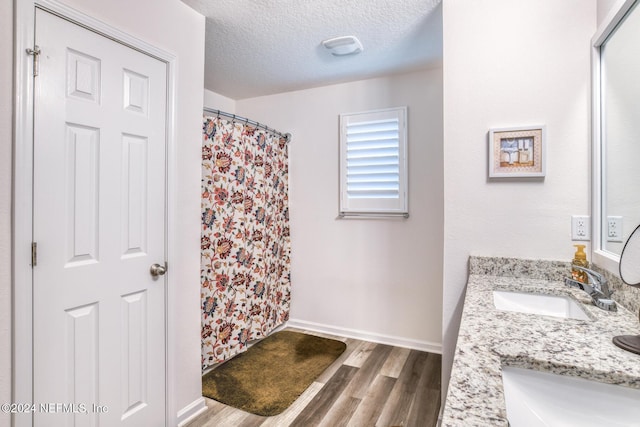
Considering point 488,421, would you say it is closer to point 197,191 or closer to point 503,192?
point 503,192

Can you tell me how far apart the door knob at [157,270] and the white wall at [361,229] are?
1766 mm

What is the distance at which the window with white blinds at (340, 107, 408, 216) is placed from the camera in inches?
115

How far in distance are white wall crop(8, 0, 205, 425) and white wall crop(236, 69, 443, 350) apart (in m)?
1.48

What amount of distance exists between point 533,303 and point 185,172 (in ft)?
6.29

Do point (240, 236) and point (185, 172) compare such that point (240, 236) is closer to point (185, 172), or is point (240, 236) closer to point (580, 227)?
point (185, 172)

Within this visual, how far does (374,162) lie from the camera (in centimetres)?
301

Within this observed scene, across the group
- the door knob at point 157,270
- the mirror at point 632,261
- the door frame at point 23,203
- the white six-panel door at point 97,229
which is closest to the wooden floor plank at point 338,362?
the white six-panel door at point 97,229

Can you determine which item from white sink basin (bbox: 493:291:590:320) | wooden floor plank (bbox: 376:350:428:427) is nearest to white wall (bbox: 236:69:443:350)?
wooden floor plank (bbox: 376:350:428:427)

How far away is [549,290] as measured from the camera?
1456 millimetres

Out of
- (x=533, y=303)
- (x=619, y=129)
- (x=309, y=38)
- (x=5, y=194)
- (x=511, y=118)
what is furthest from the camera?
(x=309, y=38)

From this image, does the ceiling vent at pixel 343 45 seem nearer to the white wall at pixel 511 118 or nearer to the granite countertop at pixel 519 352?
the white wall at pixel 511 118

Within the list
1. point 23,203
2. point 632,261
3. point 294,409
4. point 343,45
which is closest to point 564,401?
point 632,261

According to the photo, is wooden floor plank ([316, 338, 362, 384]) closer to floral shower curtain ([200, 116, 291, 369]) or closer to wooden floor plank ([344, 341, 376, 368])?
wooden floor plank ([344, 341, 376, 368])

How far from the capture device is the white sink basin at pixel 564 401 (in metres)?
0.75
